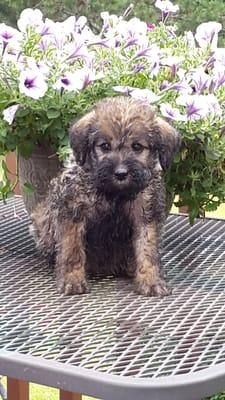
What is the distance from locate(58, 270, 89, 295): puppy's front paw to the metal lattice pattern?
22 mm

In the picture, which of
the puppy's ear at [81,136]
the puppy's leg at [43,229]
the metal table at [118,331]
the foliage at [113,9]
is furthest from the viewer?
the foliage at [113,9]

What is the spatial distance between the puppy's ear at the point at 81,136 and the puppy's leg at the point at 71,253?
0.16 metres

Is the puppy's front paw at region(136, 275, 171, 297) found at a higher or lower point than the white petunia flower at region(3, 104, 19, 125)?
lower

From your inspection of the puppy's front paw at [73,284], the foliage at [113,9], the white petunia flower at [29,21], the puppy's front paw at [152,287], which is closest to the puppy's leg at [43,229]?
the puppy's front paw at [73,284]

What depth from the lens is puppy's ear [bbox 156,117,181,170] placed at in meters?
1.95

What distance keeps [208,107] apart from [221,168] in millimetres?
286

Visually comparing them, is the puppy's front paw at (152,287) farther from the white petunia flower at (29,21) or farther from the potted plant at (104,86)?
the white petunia flower at (29,21)

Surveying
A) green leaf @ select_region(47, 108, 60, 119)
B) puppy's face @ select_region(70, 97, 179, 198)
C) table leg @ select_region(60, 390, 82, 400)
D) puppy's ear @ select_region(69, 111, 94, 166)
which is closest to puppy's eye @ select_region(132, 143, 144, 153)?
puppy's face @ select_region(70, 97, 179, 198)

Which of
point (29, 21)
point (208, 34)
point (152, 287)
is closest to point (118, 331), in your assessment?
point (152, 287)

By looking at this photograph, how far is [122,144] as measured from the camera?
→ 1.91m

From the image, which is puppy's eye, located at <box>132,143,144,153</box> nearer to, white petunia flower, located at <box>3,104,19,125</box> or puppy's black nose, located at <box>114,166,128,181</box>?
puppy's black nose, located at <box>114,166,128,181</box>

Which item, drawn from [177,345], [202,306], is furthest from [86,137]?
[177,345]

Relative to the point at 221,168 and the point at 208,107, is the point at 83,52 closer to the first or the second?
the point at 208,107

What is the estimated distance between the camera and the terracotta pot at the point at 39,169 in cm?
217
